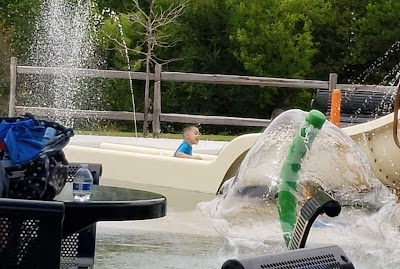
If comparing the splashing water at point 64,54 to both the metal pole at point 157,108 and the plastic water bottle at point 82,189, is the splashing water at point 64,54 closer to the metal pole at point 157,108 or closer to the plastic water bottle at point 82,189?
the metal pole at point 157,108

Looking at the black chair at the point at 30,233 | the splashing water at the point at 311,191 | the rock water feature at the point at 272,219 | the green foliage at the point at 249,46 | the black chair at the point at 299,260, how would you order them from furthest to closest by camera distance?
the green foliage at the point at 249,46
the splashing water at the point at 311,191
the rock water feature at the point at 272,219
the black chair at the point at 30,233
the black chair at the point at 299,260

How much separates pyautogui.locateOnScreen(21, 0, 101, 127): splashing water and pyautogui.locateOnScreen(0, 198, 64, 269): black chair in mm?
11465

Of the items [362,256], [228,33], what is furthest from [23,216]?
[228,33]

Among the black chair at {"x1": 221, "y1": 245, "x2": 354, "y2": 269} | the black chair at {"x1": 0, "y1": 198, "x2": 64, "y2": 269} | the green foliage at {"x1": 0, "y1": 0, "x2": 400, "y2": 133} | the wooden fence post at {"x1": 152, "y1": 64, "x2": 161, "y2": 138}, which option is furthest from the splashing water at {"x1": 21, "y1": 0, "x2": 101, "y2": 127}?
the black chair at {"x1": 221, "y1": 245, "x2": 354, "y2": 269}

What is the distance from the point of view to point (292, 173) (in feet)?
14.1

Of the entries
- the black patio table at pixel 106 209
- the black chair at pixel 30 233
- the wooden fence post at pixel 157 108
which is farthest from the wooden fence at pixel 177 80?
the black chair at pixel 30 233

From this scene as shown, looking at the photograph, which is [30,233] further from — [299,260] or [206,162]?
[206,162]

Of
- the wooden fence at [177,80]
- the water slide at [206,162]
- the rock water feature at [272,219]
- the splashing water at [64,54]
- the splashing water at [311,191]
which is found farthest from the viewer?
the splashing water at [64,54]

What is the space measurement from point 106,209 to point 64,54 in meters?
15.9

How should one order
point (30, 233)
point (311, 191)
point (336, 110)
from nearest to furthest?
1. point (30, 233)
2. point (311, 191)
3. point (336, 110)

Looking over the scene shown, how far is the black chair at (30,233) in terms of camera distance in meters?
2.04

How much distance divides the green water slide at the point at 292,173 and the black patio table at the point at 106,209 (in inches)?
67.8

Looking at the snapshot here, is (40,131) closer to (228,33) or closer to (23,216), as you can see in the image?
(23,216)

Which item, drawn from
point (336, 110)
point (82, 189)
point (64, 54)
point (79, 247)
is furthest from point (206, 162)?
point (64, 54)
